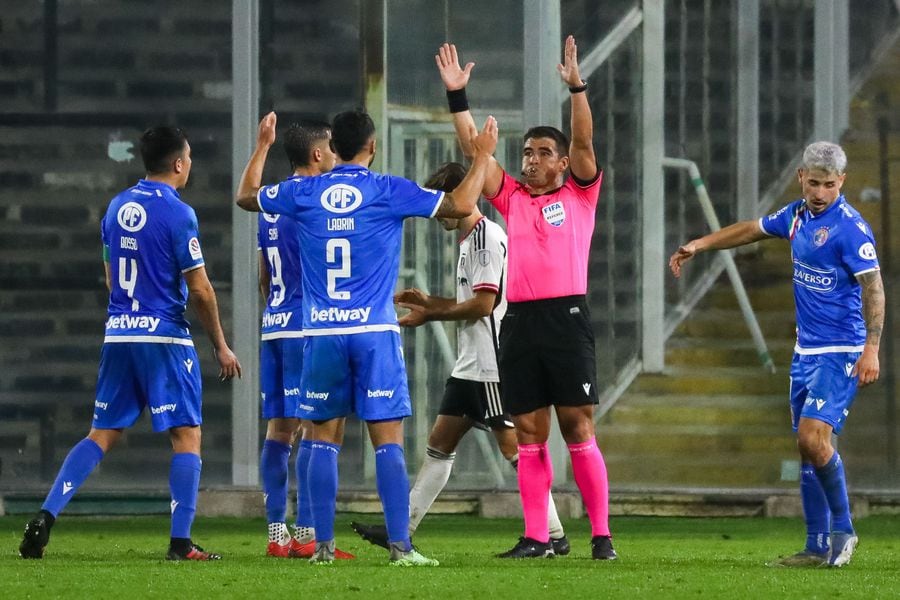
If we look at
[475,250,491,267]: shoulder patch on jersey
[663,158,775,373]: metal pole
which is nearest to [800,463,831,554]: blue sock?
[475,250,491,267]: shoulder patch on jersey

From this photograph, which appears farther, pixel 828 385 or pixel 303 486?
pixel 303 486

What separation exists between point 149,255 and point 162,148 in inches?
18.4

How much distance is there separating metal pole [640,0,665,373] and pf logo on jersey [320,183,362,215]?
16.1 ft

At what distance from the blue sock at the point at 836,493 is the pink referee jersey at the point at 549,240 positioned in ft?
4.19

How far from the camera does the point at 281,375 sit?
8.70 meters

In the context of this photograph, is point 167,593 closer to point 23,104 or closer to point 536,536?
point 536,536

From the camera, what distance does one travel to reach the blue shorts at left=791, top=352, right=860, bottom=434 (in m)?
7.82

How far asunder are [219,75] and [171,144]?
375cm

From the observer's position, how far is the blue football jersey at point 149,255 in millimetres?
8125

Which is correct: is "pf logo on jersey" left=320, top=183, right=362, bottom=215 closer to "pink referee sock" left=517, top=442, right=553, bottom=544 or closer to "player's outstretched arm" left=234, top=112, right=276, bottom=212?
"player's outstretched arm" left=234, top=112, right=276, bottom=212

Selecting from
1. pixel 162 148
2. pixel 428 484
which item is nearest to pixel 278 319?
pixel 162 148

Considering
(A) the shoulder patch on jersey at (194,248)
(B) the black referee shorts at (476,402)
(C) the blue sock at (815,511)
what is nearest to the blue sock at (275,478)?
(B) the black referee shorts at (476,402)

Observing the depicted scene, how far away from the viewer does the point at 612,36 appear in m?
12.0

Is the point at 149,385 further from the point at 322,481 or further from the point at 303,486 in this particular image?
the point at 322,481
